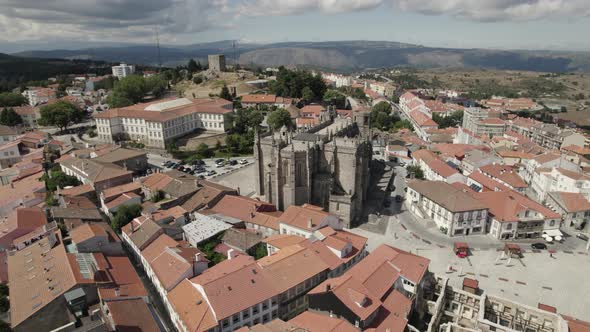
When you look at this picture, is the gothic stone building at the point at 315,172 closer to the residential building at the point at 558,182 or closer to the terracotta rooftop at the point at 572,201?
the terracotta rooftop at the point at 572,201

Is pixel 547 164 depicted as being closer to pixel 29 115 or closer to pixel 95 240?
pixel 95 240

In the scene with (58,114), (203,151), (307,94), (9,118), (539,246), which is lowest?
(539,246)

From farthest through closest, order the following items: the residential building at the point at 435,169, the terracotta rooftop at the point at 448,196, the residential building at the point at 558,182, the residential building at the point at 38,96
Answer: the residential building at the point at 38,96, the residential building at the point at 435,169, the residential building at the point at 558,182, the terracotta rooftop at the point at 448,196

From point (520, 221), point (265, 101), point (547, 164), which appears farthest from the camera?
point (265, 101)

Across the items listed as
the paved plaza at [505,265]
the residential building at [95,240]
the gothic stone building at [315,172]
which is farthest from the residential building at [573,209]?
the residential building at [95,240]

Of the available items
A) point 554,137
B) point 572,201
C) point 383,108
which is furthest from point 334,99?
point 572,201

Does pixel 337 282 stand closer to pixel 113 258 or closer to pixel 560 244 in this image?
pixel 113 258

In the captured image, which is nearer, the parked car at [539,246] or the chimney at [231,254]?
the chimney at [231,254]

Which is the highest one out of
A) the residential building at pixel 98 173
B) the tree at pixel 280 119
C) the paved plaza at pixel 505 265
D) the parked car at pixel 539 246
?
the tree at pixel 280 119
